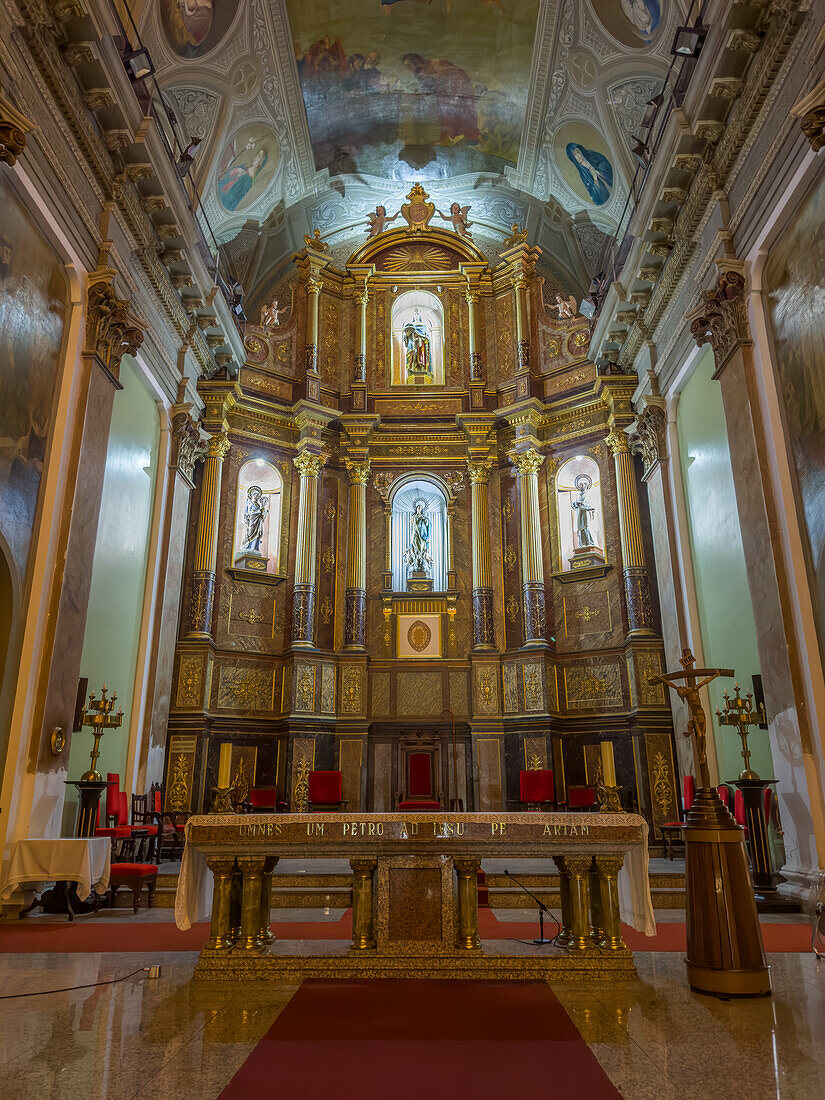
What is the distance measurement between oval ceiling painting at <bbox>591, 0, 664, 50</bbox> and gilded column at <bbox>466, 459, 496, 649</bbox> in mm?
7583

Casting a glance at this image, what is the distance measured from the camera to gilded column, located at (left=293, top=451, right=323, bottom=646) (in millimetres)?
14805

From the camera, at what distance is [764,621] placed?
27.8 feet

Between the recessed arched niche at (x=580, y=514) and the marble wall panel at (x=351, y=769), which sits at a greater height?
the recessed arched niche at (x=580, y=514)

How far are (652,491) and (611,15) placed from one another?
7.12 metres

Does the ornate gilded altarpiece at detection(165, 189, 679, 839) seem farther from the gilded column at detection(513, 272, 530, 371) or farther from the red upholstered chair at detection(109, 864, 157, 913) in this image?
the red upholstered chair at detection(109, 864, 157, 913)

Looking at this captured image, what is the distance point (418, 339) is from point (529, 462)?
4.11 meters

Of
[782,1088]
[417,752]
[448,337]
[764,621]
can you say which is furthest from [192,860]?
[448,337]

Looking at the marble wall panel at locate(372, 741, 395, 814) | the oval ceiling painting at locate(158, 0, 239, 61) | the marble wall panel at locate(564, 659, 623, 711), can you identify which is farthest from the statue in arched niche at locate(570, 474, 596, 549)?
the oval ceiling painting at locate(158, 0, 239, 61)

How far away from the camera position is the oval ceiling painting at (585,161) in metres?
13.3

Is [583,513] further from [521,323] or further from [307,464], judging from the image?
[307,464]

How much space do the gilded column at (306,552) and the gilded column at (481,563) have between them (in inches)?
124

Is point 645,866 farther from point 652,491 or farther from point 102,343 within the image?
point 652,491

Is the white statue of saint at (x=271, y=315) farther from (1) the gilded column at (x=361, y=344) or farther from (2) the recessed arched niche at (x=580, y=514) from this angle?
(2) the recessed arched niche at (x=580, y=514)

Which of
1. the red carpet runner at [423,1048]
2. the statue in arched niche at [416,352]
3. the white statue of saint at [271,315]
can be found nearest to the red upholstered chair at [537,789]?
the red carpet runner at [423,1048]
